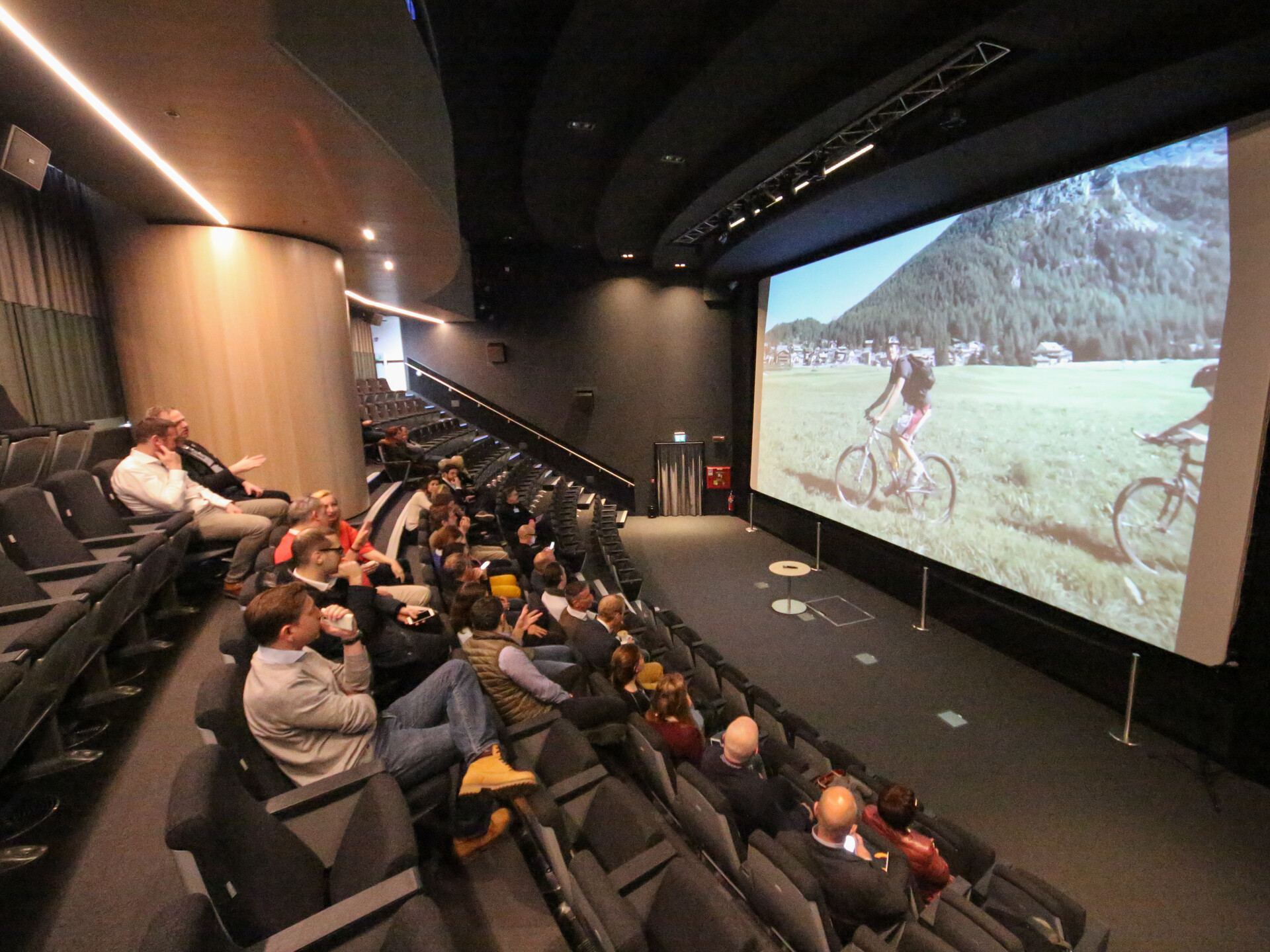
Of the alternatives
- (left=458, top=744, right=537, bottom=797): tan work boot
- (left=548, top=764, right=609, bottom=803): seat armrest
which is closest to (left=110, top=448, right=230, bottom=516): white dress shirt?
(left=458, top=744, right=537, bottom=797): tan work boot

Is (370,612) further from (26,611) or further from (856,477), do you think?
(856,477)

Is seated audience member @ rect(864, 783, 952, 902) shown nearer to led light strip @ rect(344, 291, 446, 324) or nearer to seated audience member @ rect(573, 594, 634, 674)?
seated audience member @ rect(573, 594, 634, 674)

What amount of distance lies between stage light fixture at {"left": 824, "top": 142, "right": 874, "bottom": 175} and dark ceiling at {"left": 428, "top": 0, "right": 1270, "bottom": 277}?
0.12 m

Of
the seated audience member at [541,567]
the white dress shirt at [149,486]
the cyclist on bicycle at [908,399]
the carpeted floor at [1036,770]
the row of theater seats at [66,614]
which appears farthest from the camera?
the cyclist on bicycle at [908,399]

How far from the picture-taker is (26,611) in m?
2.22

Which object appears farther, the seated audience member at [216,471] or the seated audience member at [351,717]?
the seated audience member at [216,471]

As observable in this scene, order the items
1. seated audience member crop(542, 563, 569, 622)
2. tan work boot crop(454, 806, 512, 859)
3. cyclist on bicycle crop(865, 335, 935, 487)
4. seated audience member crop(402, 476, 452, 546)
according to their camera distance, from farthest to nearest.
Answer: cyclist on bicycle crop(865, 335, 935, 487) → seated audience member crop(402, 476, 452, 546) → seated audience member crop(542, 563, 569, 622) → tan work boot crop(454, 806, 512, 859)

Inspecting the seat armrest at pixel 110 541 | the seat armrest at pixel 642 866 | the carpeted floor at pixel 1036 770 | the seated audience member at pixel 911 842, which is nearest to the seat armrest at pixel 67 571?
the seat armrest at pixel 110 541

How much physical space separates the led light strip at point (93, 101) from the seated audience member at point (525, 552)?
382 centimetres

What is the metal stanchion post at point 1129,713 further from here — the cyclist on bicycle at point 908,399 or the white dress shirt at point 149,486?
the white dress shirt at point 149,486

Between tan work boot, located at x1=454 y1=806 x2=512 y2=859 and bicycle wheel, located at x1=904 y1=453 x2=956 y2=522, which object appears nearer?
tan work boot, located at x1=454 y1=806 x2=512 y2=859

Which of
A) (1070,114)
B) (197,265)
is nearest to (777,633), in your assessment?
(1070,114)

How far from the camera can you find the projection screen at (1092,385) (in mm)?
3559

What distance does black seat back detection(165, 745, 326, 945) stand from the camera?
120 cm
